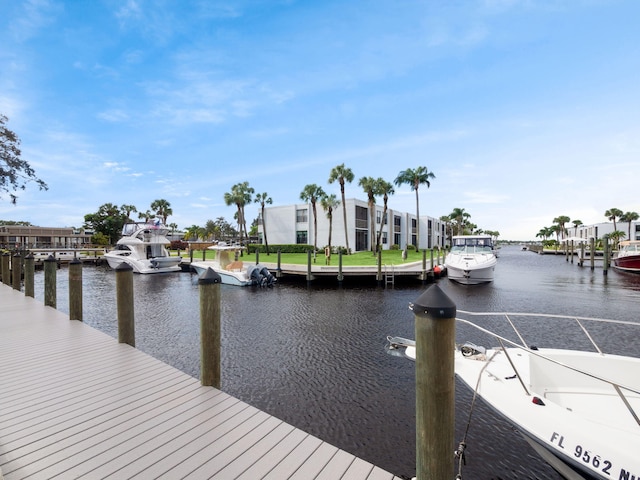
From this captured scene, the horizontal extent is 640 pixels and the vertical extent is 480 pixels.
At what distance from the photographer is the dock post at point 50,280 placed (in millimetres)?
9866

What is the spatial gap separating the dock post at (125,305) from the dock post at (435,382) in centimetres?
593

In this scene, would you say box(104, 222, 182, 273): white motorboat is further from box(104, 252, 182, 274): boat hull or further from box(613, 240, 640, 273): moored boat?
box(613, 240, 640, 273): moored boat

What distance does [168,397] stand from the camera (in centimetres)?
404

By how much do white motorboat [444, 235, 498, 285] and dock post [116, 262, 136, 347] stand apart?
866 inches

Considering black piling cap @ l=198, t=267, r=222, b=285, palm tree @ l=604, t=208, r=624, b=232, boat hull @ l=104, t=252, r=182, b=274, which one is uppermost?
palm tree @ l=604, t=208, r=624, b=232

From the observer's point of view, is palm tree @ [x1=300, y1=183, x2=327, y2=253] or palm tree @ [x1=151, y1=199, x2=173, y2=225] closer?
palm tree @ [x1=300, y1=183, x2=327, y2=253]

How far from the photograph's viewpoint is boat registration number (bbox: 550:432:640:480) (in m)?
2.93

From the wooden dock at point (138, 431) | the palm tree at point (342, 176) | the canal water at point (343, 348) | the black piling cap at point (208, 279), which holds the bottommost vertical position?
the canal water at point (343, 348)

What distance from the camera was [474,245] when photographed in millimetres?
25609

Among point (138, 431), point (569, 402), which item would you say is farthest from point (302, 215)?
point (138, 431)

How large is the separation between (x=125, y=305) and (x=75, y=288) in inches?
130

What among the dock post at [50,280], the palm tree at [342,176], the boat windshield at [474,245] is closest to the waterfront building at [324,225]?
the palm tree at [342,176]

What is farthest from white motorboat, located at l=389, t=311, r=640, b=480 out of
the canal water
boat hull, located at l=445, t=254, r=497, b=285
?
boat hull, located at l=445, t=254, r=497, b=285

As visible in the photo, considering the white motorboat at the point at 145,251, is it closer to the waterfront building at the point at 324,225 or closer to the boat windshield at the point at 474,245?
the waterfront building at the point at 324,225
